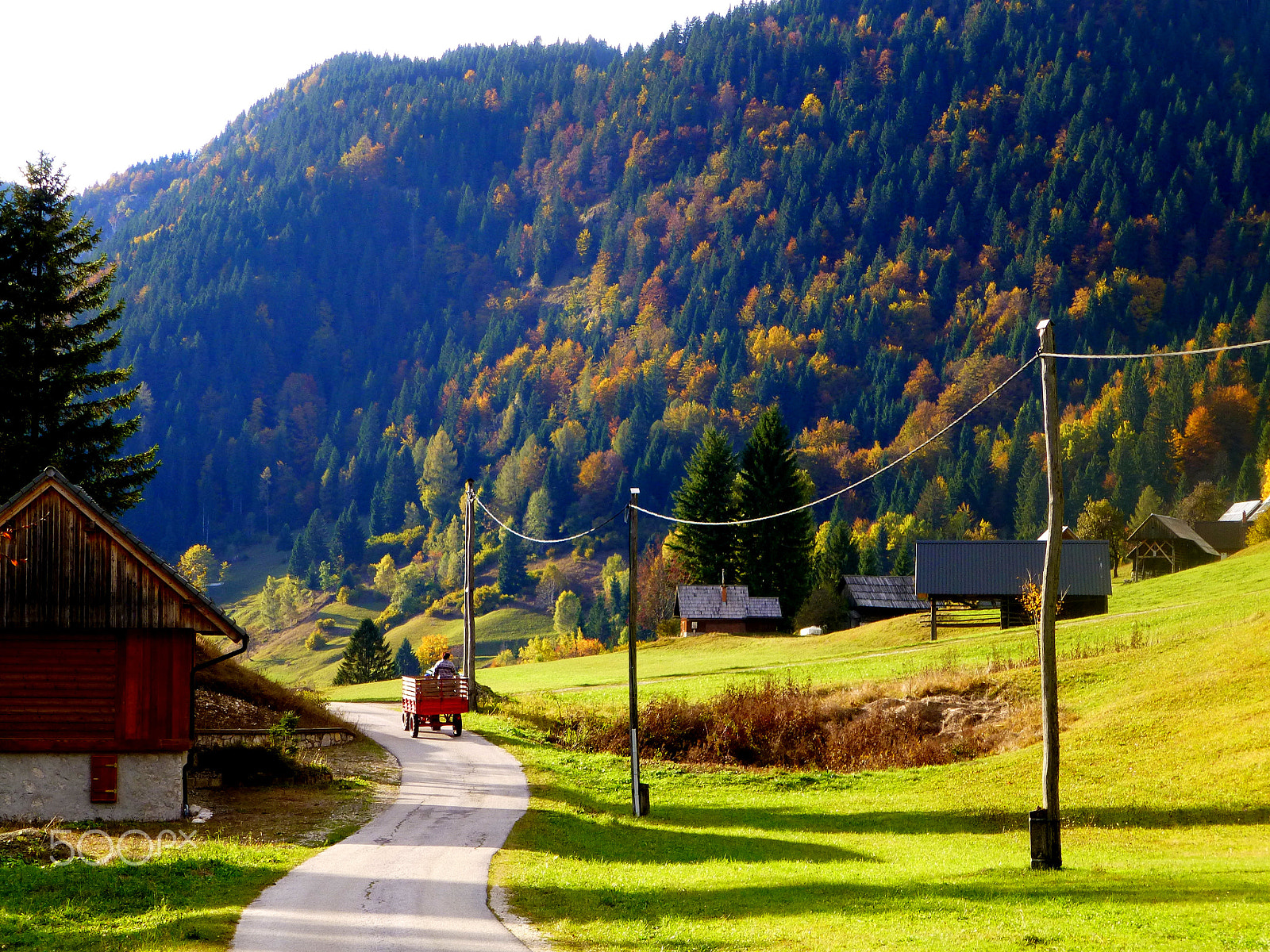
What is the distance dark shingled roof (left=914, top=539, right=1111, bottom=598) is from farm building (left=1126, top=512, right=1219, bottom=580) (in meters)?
35.7

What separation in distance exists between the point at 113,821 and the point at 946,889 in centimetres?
1720

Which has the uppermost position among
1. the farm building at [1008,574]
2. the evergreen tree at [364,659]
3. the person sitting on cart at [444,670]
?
the farm building at [1008,574]

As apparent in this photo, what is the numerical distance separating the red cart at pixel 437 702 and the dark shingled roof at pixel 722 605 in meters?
47.0

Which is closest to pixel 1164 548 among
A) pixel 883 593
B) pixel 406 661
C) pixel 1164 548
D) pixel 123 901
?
pixel 1164 548

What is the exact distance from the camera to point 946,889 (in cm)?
1655

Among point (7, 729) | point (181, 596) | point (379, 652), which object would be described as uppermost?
point (181, 596)

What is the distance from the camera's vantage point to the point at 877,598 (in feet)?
292

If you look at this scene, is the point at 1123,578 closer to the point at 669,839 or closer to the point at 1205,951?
the point at 669,839

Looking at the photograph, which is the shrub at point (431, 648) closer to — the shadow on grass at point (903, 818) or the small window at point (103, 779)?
the shadow on grass at point (903, 818)

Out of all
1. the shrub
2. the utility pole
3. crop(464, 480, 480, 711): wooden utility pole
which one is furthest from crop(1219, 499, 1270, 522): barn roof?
the shrub

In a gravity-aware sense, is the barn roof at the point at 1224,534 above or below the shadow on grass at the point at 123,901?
above

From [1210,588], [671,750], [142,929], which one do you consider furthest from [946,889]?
[1210,588]

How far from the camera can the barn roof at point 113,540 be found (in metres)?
23.5

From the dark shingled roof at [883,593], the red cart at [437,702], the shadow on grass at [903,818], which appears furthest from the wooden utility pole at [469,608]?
the dark shingled roof at [883,593]
